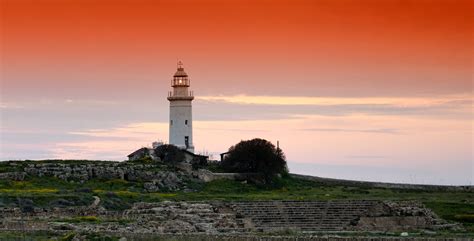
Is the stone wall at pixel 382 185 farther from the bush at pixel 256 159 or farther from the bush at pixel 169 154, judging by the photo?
the bush at pixel 169 154

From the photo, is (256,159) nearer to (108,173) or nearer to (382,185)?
(382,185)

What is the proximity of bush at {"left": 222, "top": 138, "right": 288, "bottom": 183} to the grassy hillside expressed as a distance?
4.01 feet

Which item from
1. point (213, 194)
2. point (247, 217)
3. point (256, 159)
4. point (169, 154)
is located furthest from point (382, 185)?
point (247, 217)

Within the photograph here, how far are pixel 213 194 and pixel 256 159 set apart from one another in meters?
11.1

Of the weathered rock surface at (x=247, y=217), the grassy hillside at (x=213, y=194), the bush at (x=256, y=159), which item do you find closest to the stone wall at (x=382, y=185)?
the grassy hillside at (x=213, y=194)

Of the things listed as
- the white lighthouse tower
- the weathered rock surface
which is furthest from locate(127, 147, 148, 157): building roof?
the weathered rock surface

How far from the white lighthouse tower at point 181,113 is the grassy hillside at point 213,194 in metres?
12.7

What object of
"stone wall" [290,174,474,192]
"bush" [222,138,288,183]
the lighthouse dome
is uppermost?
the lighthouse dome

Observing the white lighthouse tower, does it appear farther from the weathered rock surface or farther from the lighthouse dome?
the weathered rock surface

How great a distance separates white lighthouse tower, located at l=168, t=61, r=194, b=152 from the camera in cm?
11200

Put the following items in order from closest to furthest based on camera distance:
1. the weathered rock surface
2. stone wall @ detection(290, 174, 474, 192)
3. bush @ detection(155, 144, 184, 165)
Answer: the weathered rock surface → bush @ detection(155, 144, 184, 165) → stone wall @ detection(290, 174, 474, 192)

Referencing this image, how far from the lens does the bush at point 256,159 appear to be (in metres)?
98.9

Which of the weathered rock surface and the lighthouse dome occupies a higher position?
the lighthouse dome

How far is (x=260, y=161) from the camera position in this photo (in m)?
99.1
